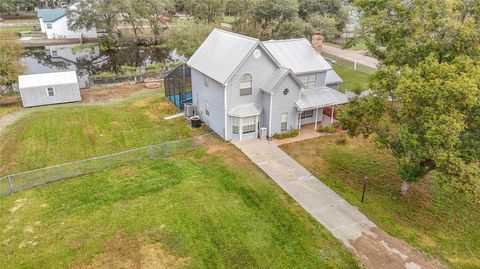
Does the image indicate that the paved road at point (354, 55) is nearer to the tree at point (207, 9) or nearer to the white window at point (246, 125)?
the tree at point (207, 9)

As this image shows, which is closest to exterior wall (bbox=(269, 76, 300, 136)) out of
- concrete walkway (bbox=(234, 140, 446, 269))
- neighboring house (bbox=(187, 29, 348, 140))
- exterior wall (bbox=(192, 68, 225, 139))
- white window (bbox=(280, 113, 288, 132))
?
neighboring house (bbox=(187, 29, 348, 140))

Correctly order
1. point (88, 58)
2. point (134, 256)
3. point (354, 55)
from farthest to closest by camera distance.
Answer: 1. point (88, 58)
2. point (354, 55)
3. point (134, 256)

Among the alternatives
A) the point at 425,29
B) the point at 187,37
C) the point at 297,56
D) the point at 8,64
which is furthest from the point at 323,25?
the point at 8,64

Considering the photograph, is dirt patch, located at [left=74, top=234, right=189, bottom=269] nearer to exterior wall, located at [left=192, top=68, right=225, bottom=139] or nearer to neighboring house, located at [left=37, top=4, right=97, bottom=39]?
exterior wall, located at [left=192, top=68, right=225, bottom=139]

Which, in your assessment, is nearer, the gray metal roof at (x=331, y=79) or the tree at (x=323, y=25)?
the gray metal roof at (x=331, y=79)

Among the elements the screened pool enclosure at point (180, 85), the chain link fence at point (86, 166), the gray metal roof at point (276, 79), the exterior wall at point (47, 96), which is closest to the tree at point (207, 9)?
the screened pool enclosure at point (180, 85)

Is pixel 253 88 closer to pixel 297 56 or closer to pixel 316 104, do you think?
pixel 316 104
